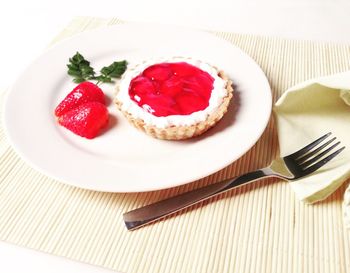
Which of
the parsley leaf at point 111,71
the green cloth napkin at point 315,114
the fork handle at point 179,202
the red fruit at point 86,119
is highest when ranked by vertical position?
the red fruit at point 86,119

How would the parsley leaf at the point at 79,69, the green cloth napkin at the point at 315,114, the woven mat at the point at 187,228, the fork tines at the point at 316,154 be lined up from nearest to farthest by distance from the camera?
the woven mat at the point at 187,228 < the fork tines at the point at 316,154 < the green cloth napkin at the point at 315,114 < the parsley leaf at the point at 79,69

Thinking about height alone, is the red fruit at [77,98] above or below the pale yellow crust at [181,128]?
above

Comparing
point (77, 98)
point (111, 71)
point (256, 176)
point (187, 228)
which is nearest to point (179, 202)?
point (187, 228)

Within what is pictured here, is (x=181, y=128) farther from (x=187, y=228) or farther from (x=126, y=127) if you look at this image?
(x=187, y=228)

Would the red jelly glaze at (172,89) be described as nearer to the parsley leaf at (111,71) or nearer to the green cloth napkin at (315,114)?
the parsley leaf at (111,71)

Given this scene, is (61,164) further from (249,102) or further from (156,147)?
(249,102)

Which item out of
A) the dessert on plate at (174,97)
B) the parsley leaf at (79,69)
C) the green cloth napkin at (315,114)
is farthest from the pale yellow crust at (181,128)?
the parsley leaf at (79,69)

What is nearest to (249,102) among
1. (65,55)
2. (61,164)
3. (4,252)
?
(61,164)
